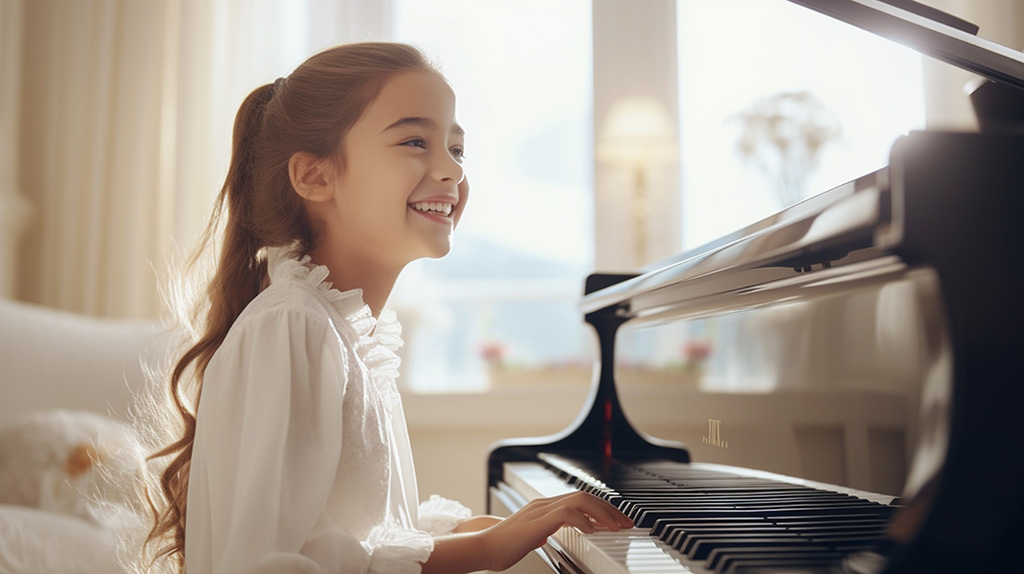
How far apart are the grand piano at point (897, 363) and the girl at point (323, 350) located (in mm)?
170

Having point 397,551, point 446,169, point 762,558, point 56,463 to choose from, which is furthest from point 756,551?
point 56,463

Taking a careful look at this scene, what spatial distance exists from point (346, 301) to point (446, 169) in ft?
0.77

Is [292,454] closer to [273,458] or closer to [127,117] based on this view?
[273,458]

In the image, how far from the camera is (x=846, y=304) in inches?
36.8

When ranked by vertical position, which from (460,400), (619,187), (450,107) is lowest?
(460,400)

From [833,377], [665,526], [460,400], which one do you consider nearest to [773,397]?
[833,377]

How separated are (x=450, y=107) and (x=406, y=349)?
80.1 inches

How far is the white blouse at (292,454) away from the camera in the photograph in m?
0.90

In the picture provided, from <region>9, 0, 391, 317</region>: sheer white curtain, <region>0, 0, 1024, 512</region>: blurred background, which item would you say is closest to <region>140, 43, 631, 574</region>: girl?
<region>0, 0, 1024, 512</region>: blurred background

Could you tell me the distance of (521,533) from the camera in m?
0.99

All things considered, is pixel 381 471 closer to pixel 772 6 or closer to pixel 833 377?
pixel 833 377

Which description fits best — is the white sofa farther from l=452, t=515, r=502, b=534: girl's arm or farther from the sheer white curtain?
l=452, t=515, r=502, b=534: girl's arm

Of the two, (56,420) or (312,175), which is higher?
(312,175)

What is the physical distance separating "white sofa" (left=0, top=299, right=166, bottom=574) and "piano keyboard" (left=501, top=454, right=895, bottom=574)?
1.17 metres
